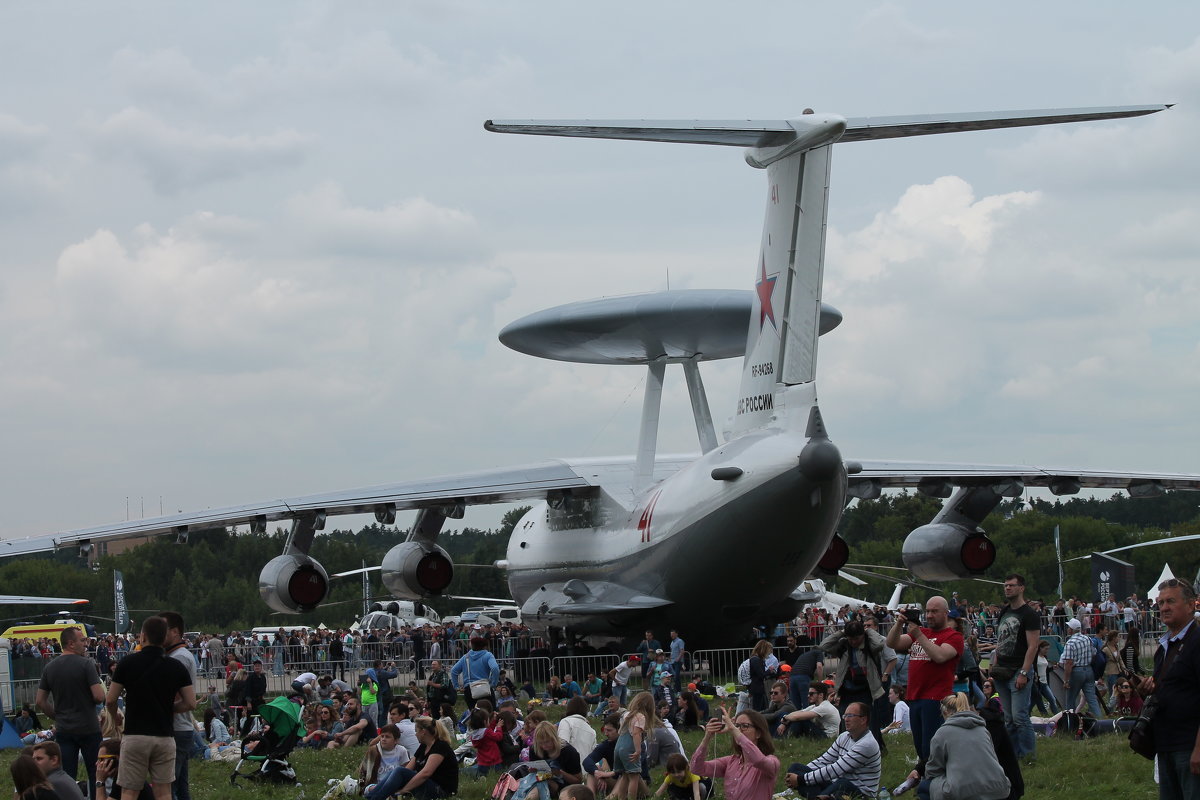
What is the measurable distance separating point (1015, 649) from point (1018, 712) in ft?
2.57

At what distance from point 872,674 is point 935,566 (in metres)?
8.70

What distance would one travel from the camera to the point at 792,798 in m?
9.00

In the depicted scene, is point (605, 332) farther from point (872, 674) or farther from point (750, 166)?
point (872, 674)

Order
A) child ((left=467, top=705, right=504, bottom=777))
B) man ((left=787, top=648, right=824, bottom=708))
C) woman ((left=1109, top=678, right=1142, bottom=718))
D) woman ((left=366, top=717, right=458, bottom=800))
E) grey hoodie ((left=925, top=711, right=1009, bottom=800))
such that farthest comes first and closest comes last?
man ((left=787, top=648, right=824, bottom=708)) → woman ((left=1109, top=678, right=1142, bottom=718)) → child ((left=467, top=705, right=504, bottom=777)) → woman ((left=366, top=717, right=458, bottom=800)) → grey hoodie ((left=925, top=711, right=1009, bottom=800))

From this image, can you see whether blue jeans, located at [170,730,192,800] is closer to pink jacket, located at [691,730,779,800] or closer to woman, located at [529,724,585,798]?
woman, located at [529,724,585,798]

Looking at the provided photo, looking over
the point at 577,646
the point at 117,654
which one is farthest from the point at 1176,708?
the point at 117,654

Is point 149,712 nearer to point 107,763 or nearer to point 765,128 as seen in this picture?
point 107,763

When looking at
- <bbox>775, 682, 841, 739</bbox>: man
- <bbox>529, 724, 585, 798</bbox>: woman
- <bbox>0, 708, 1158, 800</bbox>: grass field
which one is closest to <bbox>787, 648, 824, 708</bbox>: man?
<bbox>775, 682, 841, 739</bbox>: man

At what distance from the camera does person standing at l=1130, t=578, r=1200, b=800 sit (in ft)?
19.8

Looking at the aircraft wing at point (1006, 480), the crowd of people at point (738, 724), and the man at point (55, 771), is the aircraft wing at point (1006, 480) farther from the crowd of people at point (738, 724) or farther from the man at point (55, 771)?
the man at point (55, 771)

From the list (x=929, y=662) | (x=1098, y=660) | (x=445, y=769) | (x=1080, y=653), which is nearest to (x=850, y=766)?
(x=929, y=662)

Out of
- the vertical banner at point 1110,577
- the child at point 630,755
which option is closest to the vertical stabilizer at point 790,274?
the child at point 630,755

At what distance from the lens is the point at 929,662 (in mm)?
8602

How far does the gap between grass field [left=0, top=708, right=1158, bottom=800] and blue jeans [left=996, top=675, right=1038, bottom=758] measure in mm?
169
